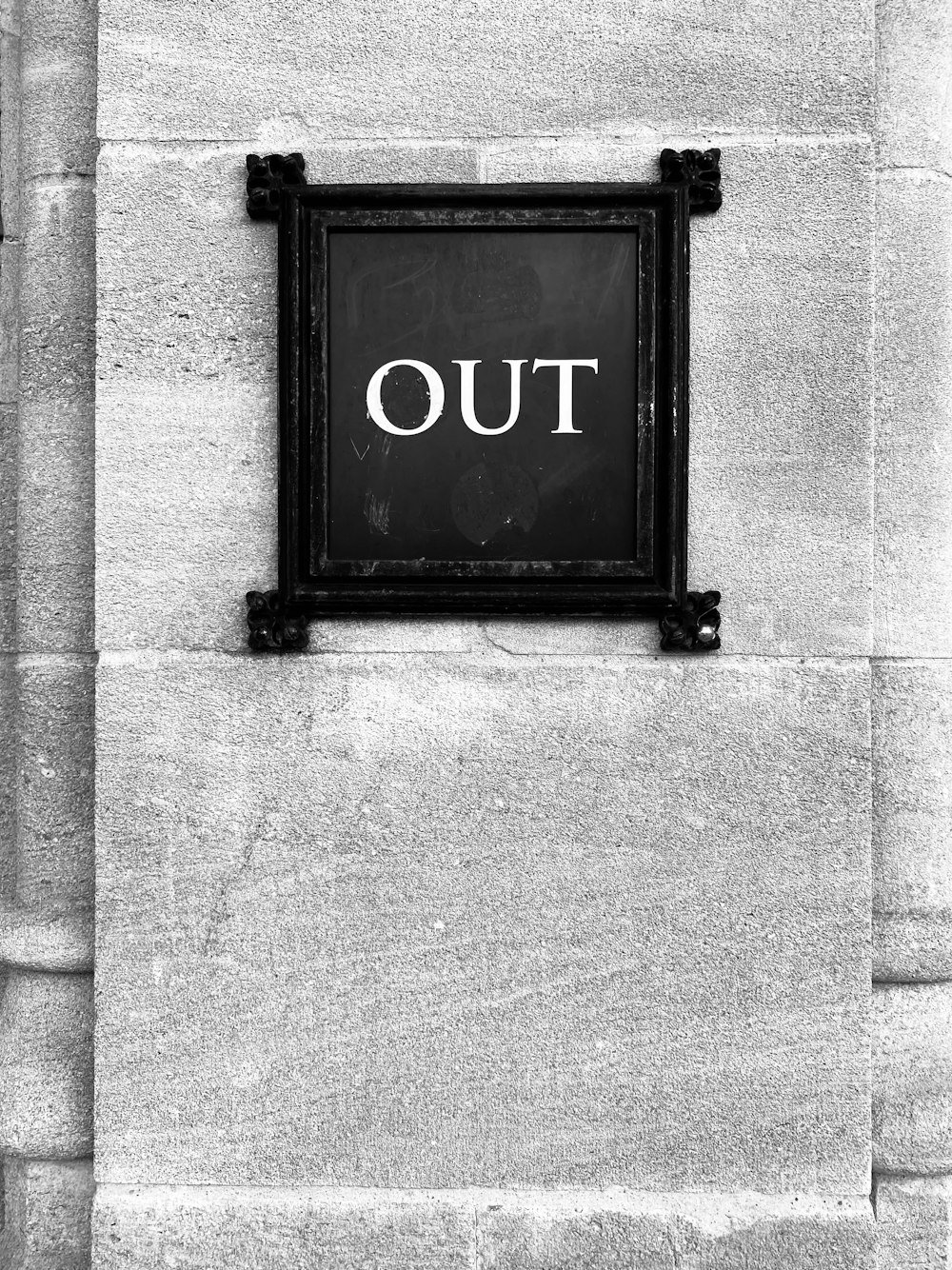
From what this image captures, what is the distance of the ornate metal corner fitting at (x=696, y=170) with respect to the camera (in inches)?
97.5

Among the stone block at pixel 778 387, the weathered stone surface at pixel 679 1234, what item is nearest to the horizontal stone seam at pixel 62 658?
the stone block at pixel 778 387

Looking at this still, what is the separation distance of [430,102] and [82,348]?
1.11 metres

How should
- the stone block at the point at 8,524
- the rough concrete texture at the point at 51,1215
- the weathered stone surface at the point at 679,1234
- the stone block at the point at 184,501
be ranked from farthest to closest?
1. the stone block at the point at 8,524
2. the rough concrete texture at the point at 51,1215
3. the stone block at the point at 184,501
4. the weathered stone surface at the point at 679,1234

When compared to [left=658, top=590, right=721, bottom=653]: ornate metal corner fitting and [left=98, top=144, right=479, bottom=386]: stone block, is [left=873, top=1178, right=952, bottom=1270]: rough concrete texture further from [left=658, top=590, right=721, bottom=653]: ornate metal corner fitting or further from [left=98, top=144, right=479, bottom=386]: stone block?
[left=98, top=144, right=479, bottom=386]: stone block

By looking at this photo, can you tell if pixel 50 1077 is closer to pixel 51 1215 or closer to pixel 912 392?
pixel 51 1215

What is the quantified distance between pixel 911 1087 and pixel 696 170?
7.90ft

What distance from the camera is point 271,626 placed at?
2.53 meters

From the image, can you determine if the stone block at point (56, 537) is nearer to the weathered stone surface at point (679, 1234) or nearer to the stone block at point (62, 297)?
the stone block at point (62, 297)

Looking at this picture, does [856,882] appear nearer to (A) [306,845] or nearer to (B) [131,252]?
(A) [306,845]

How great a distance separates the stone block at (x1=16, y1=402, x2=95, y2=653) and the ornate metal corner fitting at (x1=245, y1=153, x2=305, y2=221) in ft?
2.39

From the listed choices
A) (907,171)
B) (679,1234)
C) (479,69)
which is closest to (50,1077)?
(679,1234)

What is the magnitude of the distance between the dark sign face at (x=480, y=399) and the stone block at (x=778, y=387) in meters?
0.09

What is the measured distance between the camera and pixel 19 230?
2.76 metres

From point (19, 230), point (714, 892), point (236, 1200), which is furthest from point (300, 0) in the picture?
point (236, 1200)
